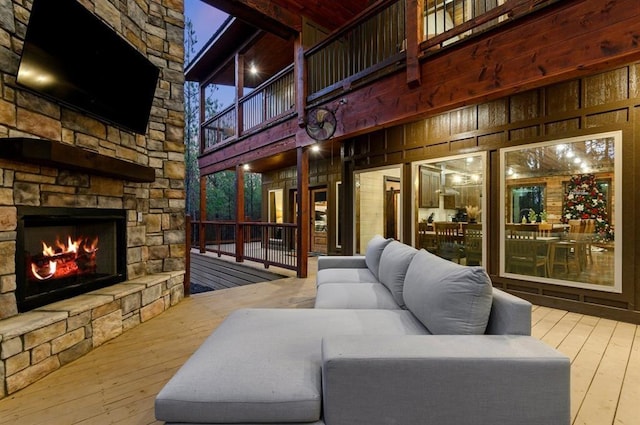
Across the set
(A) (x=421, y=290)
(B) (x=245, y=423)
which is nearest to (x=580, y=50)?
(A) (x=421, y=290)

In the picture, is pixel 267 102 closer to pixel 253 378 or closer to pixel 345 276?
pixel 345 276

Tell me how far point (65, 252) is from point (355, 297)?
2.60 meters

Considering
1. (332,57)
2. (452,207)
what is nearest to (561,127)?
(452,207)

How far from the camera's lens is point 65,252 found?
2697 millimetres

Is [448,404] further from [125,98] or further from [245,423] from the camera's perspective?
[125,98]

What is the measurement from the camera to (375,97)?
150 inches

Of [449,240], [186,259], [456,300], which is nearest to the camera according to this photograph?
[456,300]

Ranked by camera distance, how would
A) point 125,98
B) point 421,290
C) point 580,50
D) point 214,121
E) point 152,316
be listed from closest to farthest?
1. point 421,290
2. point 580,50
3. point 125,98
4. point 152,316
5. point 214,121

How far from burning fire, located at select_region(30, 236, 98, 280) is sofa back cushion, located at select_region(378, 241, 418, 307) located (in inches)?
110

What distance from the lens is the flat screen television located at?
2.17 m

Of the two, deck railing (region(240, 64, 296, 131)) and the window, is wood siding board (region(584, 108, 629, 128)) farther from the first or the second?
deck railing (region(240, 64, 296, 131))

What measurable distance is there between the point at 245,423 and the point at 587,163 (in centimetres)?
425

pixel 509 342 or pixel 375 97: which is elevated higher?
pixel 375 97

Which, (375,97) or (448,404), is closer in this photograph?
(448,404)
